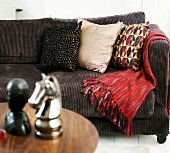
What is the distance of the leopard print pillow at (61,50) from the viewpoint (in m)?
2.76

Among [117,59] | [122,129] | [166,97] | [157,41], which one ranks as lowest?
[122,129]

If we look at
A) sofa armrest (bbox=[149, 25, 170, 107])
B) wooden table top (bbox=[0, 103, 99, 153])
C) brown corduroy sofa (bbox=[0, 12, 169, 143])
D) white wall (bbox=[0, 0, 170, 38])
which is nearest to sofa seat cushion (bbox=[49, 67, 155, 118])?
brown corduroy sofa (bbox=[0, 12, 169, 143])

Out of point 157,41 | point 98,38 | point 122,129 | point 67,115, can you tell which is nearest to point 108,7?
point 98,38

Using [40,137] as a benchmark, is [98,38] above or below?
above

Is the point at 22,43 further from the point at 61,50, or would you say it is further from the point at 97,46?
the point at 97,46

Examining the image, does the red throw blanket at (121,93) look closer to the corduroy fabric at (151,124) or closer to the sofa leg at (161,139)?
the corduroy fabric at (151,124)

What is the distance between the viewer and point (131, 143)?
251cm

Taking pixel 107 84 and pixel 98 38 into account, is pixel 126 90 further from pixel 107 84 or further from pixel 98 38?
pixel 98 38

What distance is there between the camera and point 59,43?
2.80m

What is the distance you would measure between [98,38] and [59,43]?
0.31m

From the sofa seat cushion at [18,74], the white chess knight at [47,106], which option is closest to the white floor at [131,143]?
the sofa seat cushion at [18,74]

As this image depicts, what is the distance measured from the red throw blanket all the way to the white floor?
143 mm

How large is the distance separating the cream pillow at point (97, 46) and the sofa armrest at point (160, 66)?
14.3 inches

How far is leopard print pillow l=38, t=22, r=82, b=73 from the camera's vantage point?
2.76 metres
